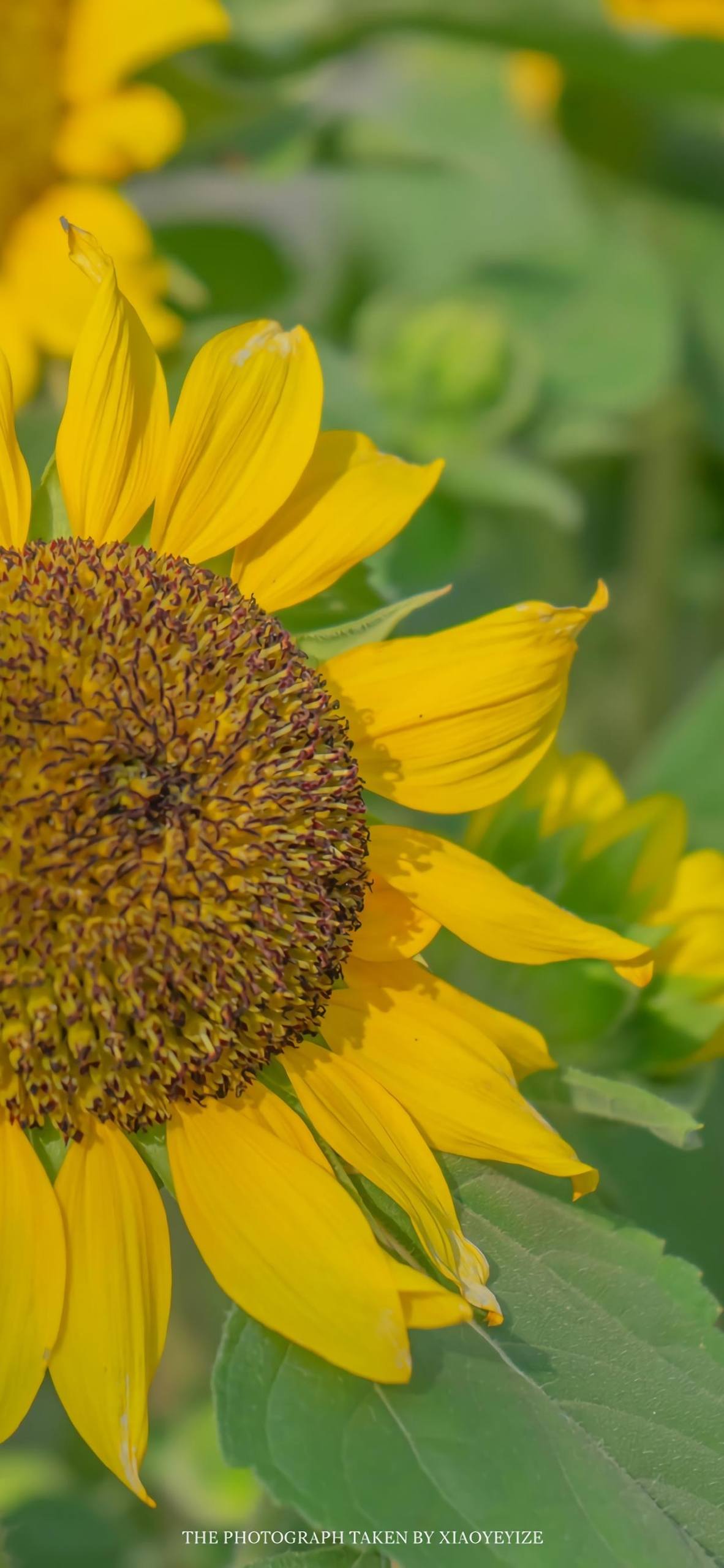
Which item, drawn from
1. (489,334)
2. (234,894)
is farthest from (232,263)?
(234,894)

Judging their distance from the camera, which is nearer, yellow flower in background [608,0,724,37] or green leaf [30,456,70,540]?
green leaf [30,456,70,540]

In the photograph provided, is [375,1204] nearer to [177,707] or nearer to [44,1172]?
[44,1172]

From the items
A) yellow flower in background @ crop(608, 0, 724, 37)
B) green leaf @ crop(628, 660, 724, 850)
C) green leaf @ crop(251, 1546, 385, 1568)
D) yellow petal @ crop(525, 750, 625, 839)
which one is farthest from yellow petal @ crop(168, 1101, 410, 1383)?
yellow flower in background @ crop(608, 0, 724, 37)

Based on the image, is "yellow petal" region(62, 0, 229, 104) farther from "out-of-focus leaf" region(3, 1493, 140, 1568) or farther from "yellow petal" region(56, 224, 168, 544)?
"out-of-focus leaf" region(3, 1493, 140, 1568)

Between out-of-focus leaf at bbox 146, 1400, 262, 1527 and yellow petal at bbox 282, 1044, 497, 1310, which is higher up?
yellow petal at bbox 282, 1044, 497, 1310

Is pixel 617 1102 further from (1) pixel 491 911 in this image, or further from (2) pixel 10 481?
(2) pixel 10 481

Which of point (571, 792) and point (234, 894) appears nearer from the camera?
point (234, 894)
